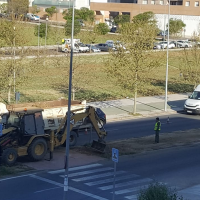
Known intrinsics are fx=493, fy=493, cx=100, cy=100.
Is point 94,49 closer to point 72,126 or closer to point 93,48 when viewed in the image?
point 93,48

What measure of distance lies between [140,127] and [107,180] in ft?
37.1

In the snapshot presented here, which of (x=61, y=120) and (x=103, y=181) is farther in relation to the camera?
(x=61, y=120)

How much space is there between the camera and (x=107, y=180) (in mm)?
18047

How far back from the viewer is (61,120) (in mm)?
23578

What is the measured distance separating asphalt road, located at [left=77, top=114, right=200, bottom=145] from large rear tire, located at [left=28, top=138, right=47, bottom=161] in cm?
396

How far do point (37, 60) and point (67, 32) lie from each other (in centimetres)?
2685

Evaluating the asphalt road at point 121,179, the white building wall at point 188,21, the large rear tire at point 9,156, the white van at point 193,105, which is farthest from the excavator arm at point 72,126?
the white building wall at point 188,21

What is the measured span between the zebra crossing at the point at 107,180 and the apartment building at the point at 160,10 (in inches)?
2889

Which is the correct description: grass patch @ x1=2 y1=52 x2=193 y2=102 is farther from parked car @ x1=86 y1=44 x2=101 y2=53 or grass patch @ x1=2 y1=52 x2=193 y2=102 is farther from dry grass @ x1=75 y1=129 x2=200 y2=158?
parked car @ x1=86 y1=44 x2=101 y2=53

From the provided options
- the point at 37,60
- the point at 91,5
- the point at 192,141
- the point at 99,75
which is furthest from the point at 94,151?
the point at 91,5

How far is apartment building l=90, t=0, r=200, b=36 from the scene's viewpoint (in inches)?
3730

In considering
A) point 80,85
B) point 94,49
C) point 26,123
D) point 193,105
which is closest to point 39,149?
point 26,123

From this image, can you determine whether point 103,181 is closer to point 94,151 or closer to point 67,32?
point 94,151

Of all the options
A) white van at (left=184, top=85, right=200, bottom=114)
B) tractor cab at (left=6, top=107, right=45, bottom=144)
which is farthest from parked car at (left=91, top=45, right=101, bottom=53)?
tractor cab at (left=6, top=107, right=45, bottom=144)
